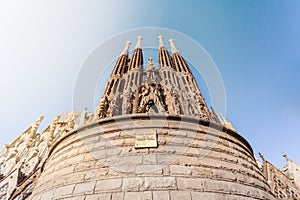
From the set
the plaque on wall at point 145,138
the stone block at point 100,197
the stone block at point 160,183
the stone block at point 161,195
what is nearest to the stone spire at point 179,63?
the plaque on wall at point 145,138

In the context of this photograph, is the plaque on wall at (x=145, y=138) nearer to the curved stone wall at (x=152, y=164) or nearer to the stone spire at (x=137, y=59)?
the curved stone wall at (x=152, y=164)

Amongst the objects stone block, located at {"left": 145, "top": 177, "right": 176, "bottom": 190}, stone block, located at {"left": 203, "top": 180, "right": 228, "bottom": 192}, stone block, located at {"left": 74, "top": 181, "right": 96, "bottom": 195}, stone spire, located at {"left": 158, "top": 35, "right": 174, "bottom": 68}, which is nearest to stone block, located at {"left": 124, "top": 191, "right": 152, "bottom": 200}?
stone block, located at {"left": 145, "top": 177, "right": 176, "bottom": 190}

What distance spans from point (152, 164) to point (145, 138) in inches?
30.2

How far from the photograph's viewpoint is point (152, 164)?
407 centimetres

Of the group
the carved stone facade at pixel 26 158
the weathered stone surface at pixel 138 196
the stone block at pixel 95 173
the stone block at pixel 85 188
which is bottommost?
the weathered stone surface at pixel 138 196

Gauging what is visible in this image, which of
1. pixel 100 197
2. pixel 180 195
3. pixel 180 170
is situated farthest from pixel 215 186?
pixel 100 197

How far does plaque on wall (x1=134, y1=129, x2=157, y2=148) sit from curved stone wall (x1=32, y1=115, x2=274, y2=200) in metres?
0.06

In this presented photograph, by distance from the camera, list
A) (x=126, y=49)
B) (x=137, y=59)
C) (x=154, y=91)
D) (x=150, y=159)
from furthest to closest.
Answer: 1. (x=126, y=49)
2. (x=137, y=59)
3. (x=154, y=91)
4. (x=150, y=159)

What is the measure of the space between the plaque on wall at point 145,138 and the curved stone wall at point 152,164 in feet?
0.18

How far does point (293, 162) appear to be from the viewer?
Result: 1491 centimetres

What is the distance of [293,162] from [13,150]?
21.4 m

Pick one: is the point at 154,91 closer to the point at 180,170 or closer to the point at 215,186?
the point at 180,170

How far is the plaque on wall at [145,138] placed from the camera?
451cm

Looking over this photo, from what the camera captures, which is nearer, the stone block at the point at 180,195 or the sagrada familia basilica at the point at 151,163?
the stone block at the point at 180,195
